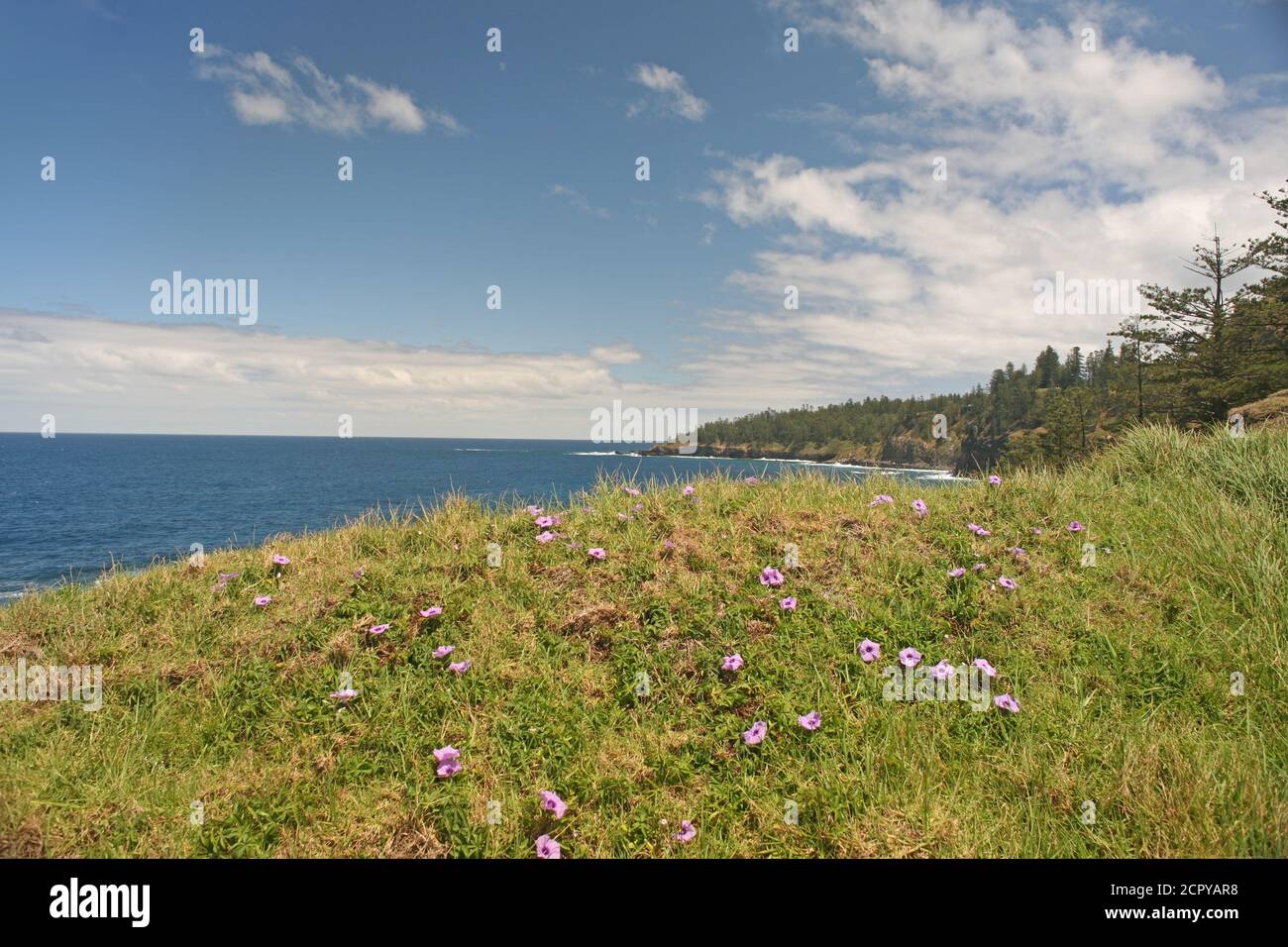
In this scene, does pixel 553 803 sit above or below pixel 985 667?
below

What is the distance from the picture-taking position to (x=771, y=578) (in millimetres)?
5820

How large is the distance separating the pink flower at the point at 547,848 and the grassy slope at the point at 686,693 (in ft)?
0.53

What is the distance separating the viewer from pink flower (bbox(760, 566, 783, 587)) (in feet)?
19.1

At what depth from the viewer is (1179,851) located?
308 cm

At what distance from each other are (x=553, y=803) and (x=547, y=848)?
29 centimetres

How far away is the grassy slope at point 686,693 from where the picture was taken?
11.3 ft

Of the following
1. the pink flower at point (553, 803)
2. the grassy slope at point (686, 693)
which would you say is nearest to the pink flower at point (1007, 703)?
the grassy slope at point (686, 693)

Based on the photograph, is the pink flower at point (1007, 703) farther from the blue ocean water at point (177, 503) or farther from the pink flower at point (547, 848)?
the blue ocean water at point (177, 503)

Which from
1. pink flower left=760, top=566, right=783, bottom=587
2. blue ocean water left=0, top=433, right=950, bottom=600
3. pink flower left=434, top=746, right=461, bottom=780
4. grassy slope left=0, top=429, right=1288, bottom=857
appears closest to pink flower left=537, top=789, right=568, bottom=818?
grassy slope left=0, top=429, right=1288, bottom=857

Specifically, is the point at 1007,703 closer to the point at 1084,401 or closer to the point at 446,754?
the point at 446,754

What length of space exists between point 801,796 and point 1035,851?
49.2 inches

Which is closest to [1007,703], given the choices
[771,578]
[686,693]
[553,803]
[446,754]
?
[771,578]
